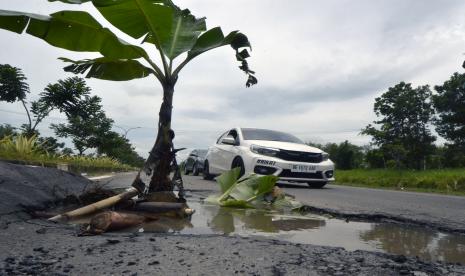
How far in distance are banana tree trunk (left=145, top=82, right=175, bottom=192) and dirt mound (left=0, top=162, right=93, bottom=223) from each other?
0.66 meters

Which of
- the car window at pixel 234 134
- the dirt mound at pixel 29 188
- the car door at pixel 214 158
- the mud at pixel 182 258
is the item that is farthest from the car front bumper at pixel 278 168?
the mud at pixel 182 258

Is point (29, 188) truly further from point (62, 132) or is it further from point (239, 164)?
point (62, 132)

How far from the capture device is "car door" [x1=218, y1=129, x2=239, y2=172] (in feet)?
30.8

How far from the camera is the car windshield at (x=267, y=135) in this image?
373 inches

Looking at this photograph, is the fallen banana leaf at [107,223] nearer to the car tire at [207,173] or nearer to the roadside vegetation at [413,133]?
the car tire at [207,173]

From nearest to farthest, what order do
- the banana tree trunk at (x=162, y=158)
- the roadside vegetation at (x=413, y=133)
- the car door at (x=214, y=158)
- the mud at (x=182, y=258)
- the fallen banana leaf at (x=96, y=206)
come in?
the mud at (x=182, y=258) → the fallen banana leaf at (x=96, y=206) → the banana tree trunk at (x=162, y=158) → the car door at (x=214, y=158) → the roadside vegetation at (x=413, y=133)

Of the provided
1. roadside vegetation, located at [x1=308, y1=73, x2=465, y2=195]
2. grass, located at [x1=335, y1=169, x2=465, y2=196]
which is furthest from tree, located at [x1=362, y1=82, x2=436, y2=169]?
grass, located at [x1=335, y1=169, x2=465, y2=196]

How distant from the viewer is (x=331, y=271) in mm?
2012

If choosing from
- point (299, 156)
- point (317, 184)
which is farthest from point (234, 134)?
point (317, 184)

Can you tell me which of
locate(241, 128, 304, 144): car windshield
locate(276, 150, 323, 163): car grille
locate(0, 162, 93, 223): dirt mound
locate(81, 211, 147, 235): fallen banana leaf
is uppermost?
locate(241, 128, 304, 144): car windshield

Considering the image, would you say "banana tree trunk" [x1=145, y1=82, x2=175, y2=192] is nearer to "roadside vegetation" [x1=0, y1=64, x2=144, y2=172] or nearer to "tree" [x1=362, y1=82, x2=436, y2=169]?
"roadside vegetation" [x1=0, y1=64, x2=144, y2=172]

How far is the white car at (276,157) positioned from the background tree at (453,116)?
1461 inches

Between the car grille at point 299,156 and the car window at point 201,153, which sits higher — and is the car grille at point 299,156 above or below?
below

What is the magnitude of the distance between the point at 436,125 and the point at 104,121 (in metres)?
34.8
